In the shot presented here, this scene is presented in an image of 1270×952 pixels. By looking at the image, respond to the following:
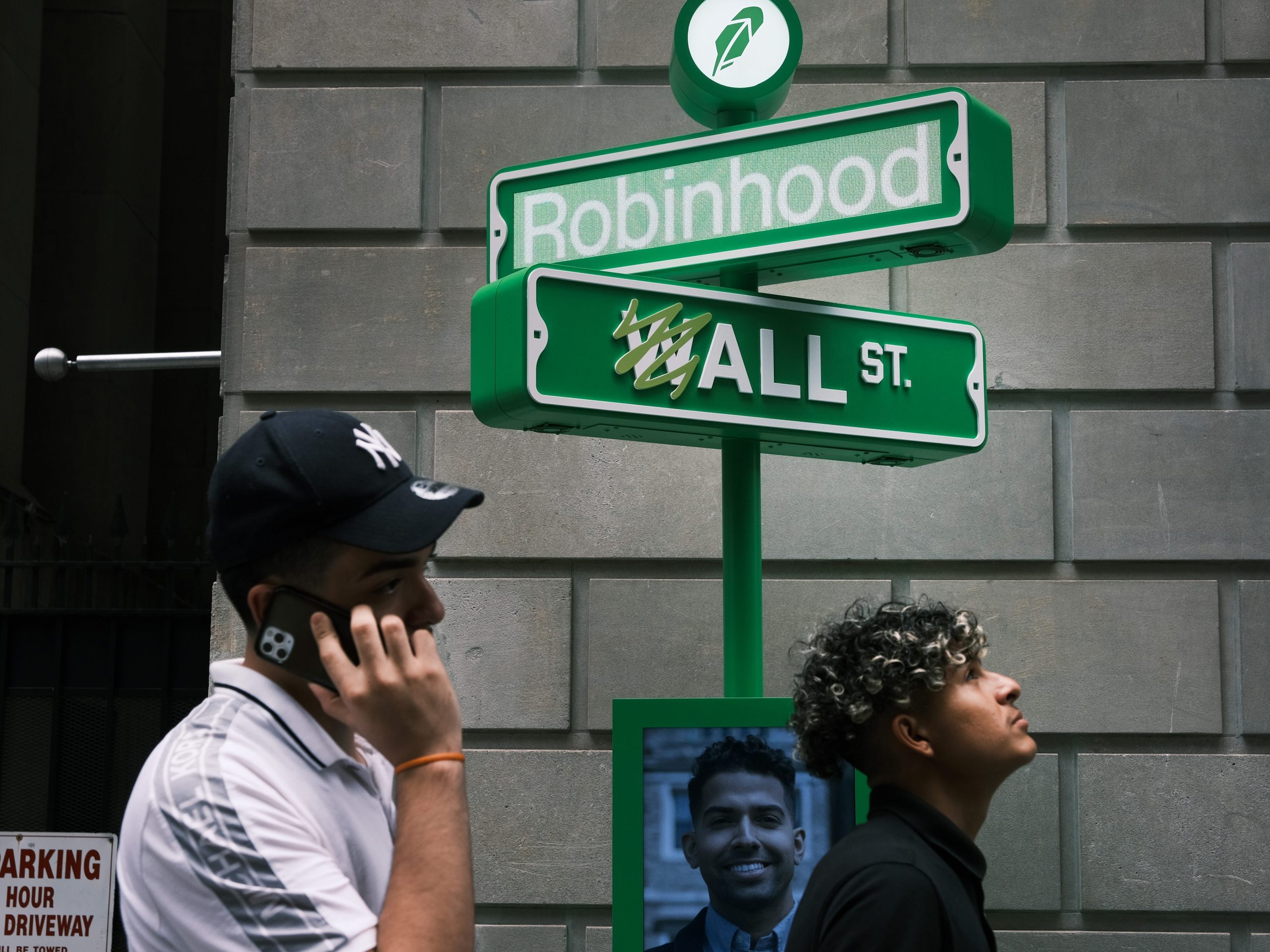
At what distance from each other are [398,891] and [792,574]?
3.29m

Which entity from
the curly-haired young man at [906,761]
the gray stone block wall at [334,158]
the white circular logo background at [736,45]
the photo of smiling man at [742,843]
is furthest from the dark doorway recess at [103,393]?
the curly-haired young man at [906,761]

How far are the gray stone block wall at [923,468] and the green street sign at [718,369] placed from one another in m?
1.26

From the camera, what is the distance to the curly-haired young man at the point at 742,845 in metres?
3.14

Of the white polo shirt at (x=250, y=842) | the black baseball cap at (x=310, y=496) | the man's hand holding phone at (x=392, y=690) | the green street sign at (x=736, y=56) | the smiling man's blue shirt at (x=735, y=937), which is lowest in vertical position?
the smiling man's blue shirt at (x=735, y=937)

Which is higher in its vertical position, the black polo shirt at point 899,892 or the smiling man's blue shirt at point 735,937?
the black polo shirt at point 899,892

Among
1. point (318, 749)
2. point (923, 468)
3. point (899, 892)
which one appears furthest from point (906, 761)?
point (923, 468)

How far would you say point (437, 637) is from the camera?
4.61 m

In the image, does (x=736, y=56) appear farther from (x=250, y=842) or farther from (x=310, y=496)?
(x=250, y=842)

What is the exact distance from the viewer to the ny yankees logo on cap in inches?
67.8

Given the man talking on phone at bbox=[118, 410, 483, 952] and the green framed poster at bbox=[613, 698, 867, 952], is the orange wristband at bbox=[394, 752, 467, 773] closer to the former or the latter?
the man talking on phone at bbox=[118, 410, 483, 952]

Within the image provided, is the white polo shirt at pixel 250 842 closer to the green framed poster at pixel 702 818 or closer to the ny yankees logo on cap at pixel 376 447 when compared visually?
the ny yankees logo on cap at pixel 376 447

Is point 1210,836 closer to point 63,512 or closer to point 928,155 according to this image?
point 928,155

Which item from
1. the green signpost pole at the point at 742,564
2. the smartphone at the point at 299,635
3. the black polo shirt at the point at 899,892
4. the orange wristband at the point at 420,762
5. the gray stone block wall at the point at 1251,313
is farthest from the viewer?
the gray stone block wall at the point at 1251,313

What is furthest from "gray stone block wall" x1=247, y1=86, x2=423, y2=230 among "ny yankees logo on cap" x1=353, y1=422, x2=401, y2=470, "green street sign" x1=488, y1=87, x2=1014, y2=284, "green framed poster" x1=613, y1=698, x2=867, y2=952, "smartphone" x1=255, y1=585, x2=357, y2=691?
"smartphone" x1=255, y1=585, x2=357, y2=691
